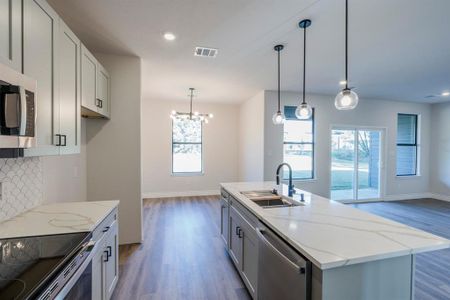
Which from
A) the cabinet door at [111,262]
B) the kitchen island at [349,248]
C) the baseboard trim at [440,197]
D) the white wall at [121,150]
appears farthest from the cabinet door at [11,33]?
the baseboard trim at [440,197]

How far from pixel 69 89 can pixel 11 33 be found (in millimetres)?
718

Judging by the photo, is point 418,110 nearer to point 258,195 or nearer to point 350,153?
point 350,153

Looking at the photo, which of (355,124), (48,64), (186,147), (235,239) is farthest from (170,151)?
(355,124)

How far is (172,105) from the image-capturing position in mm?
6297

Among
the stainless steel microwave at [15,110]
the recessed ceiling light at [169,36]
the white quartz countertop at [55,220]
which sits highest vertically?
the recessed ceiling light at [169,36]

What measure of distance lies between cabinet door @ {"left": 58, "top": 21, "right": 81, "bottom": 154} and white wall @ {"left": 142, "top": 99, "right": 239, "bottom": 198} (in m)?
4.17

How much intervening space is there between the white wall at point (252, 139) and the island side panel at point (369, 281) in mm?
3904

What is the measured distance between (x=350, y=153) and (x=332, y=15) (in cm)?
460

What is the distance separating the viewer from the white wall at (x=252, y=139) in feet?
17.4

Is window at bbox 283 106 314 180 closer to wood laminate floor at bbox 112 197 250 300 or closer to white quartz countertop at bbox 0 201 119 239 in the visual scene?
wood laminate floor at bbox 112 197 250 300

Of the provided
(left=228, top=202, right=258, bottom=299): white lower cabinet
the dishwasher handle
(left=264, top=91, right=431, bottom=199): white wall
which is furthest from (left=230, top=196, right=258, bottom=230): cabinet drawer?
(left=264, top=91, right=431, bottom=199): white wall

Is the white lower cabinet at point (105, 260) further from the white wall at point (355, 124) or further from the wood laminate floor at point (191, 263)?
the white wall at point (355, 124)

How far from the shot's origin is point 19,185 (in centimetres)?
179

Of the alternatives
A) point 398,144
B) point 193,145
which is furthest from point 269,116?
point 398,144
